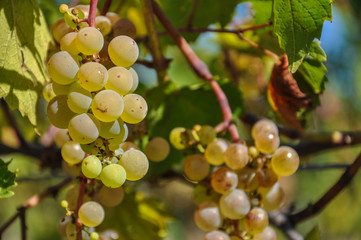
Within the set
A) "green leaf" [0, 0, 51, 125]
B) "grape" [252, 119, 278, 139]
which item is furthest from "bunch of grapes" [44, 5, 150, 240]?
"grape" [252, 119, 278, 139]

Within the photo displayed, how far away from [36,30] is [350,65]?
167 cm

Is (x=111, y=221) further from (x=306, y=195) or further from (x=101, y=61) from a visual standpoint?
(x=306, y=195)

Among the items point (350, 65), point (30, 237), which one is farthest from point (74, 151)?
point (350, 65)

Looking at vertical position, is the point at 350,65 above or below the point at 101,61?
below

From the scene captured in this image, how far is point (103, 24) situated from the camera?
0.57 metres

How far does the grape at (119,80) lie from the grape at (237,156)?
0.19 metres

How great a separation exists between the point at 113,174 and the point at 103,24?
8.3 inches

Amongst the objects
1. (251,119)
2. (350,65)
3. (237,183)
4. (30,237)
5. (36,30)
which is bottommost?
(30,237)

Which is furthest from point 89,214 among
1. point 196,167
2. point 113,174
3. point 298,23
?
point 298,23

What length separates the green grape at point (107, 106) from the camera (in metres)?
0.45

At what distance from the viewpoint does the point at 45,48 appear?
0.65m

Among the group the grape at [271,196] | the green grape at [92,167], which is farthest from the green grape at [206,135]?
the green grape at [92,167]

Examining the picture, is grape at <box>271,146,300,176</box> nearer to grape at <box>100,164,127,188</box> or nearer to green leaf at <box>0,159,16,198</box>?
grape at <box>100,164,127,188</box>

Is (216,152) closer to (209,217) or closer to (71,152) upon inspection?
(209,217)
